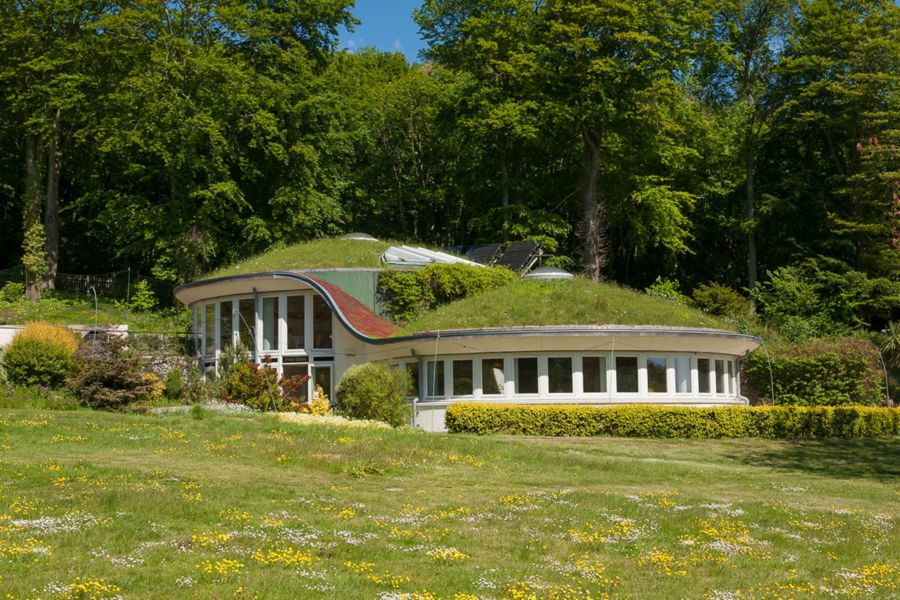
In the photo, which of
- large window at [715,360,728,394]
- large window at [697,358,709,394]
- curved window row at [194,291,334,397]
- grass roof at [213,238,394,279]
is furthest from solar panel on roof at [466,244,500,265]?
large window at [697,358,709,394]

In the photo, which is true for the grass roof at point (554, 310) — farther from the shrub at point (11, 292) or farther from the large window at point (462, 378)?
the shrub at point (11, 292)

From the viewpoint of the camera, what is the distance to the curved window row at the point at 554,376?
3284 cm

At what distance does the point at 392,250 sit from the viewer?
4112cm

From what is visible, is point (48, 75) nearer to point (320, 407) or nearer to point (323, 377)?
point (323, 377)

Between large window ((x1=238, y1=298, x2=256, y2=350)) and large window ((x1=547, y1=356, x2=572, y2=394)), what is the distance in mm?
11286

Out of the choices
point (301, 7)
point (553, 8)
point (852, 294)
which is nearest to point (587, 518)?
point (852, 294)

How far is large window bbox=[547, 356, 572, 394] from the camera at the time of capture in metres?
32.9

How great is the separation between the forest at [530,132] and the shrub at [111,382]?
2323cm

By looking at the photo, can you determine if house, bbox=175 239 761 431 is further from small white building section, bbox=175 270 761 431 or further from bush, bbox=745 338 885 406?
bush, bbox=745 338 885 406

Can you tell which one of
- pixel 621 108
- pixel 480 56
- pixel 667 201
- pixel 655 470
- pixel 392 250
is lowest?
pixel 655 470

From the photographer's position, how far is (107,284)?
194 ft

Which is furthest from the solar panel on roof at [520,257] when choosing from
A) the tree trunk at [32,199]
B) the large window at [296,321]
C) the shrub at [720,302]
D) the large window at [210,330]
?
the tree trunk at [32,199]

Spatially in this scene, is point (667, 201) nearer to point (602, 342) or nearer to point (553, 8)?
point (553, 8)

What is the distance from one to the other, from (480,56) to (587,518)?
144 feet
